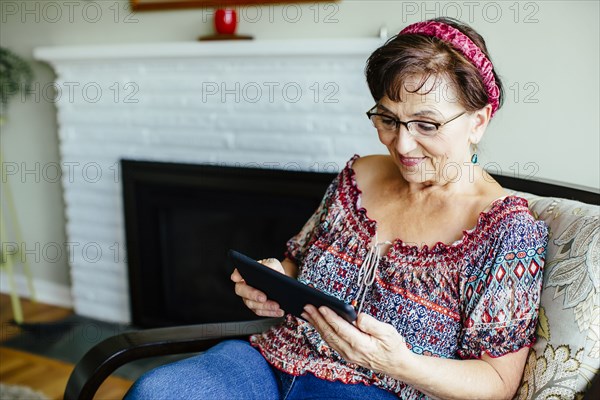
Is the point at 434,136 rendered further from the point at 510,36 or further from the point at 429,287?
the point at 510,36

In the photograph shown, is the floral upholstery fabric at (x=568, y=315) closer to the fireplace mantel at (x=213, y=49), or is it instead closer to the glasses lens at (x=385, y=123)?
the glasses lens at (x=385, y=123)

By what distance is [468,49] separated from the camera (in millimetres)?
1193

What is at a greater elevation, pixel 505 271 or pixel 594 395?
pixel 505 271

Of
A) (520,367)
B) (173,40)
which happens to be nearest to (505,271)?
(520,367)

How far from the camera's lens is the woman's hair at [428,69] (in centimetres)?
118

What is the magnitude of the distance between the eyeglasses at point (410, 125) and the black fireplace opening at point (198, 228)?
91cm

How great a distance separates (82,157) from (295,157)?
3.25ft

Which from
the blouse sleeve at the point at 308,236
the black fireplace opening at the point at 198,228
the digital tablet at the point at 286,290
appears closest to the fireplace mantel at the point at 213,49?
the black fireplace opening at the point at 198,228

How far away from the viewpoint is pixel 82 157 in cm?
266

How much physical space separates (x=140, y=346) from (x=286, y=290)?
42 cm

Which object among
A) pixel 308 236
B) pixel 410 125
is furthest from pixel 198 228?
pixel 410 125

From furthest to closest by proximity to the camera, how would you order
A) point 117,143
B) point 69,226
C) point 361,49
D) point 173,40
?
point 69,226 < point 117,143 < point 173,40 < point 361,49

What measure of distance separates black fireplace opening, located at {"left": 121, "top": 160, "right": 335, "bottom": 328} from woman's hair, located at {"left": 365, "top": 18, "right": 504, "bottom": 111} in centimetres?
97

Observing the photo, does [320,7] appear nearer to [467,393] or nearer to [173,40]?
[173,40]
